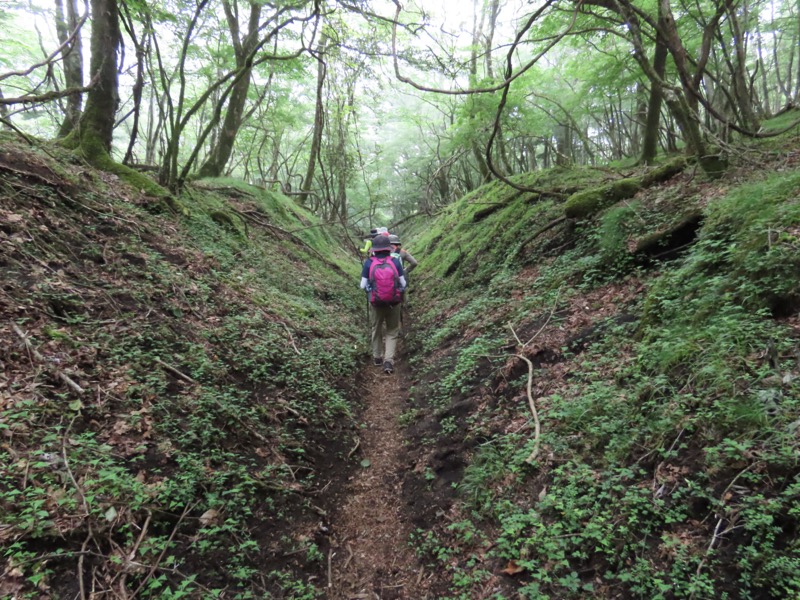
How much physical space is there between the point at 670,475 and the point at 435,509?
2.24 m

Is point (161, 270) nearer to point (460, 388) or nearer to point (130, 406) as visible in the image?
point (130, 406)

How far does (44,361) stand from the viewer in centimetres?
391

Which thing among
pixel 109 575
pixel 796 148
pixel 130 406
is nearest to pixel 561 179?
pixel 796 148

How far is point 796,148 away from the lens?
22.8 feet

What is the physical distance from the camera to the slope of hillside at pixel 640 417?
2596 mm

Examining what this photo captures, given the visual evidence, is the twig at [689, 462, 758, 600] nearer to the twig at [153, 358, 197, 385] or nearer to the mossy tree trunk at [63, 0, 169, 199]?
the twig at [153, 358, 197, 385]

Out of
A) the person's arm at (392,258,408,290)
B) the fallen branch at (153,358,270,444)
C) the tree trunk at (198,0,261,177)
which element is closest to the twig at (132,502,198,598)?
the fallen branch at (153,358,270,444)

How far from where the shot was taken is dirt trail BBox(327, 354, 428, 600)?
3.52 metres

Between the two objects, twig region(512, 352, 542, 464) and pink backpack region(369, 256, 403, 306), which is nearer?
twig region(512, 352, 542, 464)

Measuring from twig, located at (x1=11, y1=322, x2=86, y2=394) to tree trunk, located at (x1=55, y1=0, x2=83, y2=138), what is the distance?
17.5 feet

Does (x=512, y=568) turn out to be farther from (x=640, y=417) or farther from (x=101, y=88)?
(x=101, y=88)

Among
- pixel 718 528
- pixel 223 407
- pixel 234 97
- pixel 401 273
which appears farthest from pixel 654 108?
pixel 234 97

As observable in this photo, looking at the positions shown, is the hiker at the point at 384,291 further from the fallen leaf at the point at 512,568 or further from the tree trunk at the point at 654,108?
the tree trunk at the point at 654,108

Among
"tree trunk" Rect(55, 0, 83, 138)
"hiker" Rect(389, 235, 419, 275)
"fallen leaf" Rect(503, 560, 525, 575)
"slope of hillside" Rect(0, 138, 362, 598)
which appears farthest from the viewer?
"hiker" Rect(389, 235, 419, 275)
